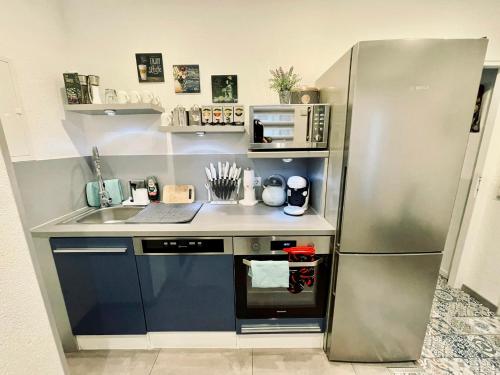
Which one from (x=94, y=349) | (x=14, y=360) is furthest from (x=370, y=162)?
(x=94, y=349)

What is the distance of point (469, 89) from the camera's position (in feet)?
3.24

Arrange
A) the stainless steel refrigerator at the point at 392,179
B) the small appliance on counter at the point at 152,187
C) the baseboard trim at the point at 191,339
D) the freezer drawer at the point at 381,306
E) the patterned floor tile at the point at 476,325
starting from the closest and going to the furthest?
the stainless steel refrigerator at the point at 392,179 → the freezer drawer at the point at 381,306 → the baseboard trim at the point at 191,339 → the patterned floor tile at the point at 476,325 → the small appliance on counter at the point at 152,187

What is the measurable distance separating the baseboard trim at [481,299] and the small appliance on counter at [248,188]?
2204 millimetres

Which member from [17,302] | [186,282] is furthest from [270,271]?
[17,302]

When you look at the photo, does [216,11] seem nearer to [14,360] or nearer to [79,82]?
[79,82]

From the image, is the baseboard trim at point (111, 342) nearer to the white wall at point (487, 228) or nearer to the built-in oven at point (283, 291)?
the built-in oven at point (283, 291)

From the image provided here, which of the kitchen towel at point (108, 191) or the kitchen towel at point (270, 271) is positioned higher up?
the kitchen towel at point (108, 191)

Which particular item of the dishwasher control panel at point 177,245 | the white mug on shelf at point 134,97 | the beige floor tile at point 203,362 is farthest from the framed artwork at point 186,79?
the beige floor tile at point 203,362

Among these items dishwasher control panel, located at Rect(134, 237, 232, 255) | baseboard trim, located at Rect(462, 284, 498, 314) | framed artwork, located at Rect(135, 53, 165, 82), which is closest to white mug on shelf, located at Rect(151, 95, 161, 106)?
framed artwork, located at Rect(135, 53, 165, 82)

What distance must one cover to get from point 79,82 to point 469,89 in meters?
2.32

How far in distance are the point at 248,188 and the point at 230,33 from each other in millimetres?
1234

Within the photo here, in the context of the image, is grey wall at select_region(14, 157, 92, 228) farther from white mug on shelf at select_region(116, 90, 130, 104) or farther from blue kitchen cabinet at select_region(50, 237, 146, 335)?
white mug on shelf at select_region(116, 90, 130, 104)

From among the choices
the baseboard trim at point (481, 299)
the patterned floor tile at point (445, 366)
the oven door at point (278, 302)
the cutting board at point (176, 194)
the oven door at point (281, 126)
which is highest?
the oven door at point (281, 126)

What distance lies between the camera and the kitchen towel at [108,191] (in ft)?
5.62
